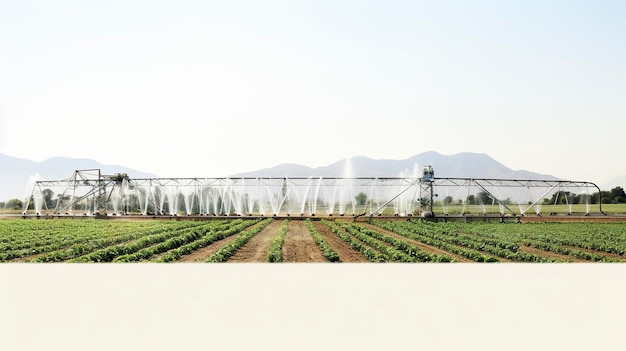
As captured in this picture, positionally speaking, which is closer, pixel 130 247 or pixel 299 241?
pixel 130 247

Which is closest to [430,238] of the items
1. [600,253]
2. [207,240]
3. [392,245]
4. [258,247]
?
[392,245]

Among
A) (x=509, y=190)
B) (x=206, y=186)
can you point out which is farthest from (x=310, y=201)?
(x=509, y=190)

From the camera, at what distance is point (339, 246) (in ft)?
77.8

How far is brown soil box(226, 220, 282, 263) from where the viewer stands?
2069cm

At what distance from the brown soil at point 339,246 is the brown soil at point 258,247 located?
238cm

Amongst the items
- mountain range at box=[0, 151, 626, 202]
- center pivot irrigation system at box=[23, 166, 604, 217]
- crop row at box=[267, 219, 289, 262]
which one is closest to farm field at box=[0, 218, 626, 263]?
crop row at box=[267, 219, 289, 262]

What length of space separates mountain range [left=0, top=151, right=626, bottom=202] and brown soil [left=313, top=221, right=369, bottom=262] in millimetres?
3001

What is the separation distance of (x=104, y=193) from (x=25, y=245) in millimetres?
7289

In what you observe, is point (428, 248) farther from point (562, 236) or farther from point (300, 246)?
point (562, 236)

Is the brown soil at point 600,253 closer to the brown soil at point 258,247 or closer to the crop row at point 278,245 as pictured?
the crop row at point 278,245

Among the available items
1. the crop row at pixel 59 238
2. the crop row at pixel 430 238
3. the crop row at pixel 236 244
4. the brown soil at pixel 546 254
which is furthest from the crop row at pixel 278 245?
the brown soil at pixel 546 254

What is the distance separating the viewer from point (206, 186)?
29.1m

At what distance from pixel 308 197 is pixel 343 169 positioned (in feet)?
11.9
